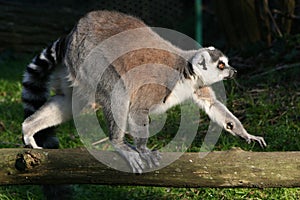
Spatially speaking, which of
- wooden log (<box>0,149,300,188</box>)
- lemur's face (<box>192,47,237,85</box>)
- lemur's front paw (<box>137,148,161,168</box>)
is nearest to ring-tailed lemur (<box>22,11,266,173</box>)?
lemur's face (<box>192,47,237,85</box>)

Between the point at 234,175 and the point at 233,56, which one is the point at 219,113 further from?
the point at 233,56

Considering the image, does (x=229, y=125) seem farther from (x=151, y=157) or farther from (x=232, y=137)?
(x=232, y=137)

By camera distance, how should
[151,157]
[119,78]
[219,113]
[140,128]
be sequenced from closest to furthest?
1. [151,157]
2. [140,128]
3. [119,78]
4. [219,113]

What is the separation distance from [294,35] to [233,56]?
822mm

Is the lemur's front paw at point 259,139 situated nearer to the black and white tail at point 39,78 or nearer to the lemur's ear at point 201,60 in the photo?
the lemur's ear at point 201,60

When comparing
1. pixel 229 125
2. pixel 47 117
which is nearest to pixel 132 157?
pixel 229 125

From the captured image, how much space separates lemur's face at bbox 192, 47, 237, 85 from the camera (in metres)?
4.20

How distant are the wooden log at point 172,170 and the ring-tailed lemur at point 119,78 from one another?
49cm

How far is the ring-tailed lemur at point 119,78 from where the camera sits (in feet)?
13.4

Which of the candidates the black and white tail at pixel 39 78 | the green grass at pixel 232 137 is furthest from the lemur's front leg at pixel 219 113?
the black and white tail at pixel 39 78

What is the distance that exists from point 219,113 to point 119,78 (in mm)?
792

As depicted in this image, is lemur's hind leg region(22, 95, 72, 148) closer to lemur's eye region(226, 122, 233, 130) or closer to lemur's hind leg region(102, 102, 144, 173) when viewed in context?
lemur's hind leg region(102, 102, 144, 173)

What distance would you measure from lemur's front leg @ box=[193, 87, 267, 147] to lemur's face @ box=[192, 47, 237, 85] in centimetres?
17

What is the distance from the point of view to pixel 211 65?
13.8 ft
